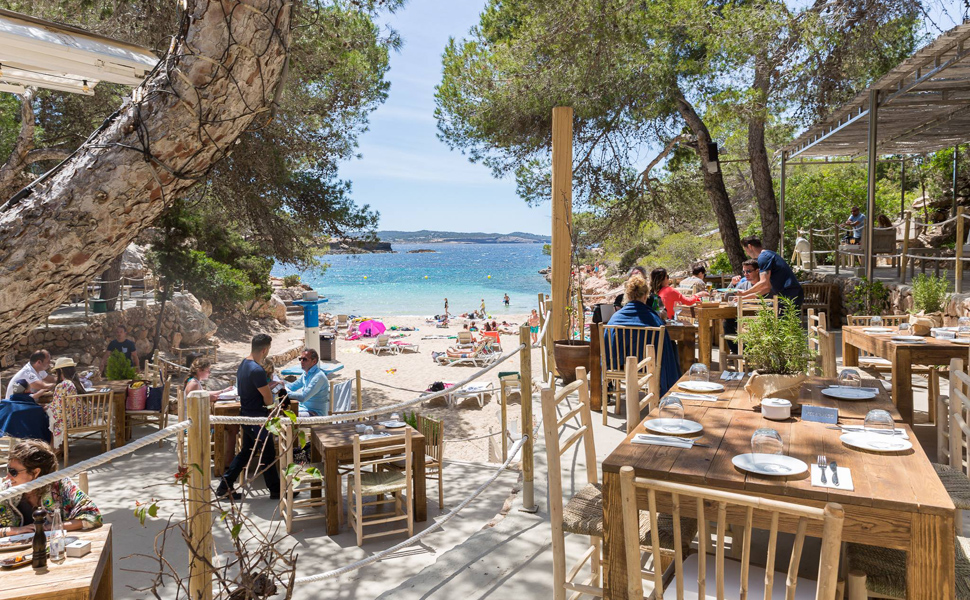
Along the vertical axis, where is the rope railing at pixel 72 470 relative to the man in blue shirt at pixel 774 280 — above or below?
below

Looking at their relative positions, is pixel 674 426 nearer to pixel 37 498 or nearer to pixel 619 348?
pixel 37 498

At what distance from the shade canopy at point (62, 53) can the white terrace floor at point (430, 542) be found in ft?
6.43

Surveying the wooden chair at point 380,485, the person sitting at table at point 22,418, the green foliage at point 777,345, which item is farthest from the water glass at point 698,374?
the person sitting at table at point 22,418

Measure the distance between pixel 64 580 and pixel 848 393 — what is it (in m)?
3.23

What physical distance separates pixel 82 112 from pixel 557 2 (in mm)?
6633

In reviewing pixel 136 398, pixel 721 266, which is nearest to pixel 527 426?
pixel 136 398

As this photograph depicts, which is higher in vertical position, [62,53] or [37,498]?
[62,53]

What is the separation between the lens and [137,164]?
7.20 feet

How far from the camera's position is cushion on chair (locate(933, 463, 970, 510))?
8.13 feet

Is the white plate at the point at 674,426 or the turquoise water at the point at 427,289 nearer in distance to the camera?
the white plate at the point at 674,426

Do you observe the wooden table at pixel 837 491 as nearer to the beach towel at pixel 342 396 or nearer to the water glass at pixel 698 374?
the water glass at pixel 698 374

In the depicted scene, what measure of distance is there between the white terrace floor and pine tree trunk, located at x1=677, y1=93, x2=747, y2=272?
611cm

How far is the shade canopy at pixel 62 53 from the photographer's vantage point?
8.23 feet

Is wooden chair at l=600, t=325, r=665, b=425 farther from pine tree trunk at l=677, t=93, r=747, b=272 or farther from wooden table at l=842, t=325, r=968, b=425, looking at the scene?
pine tree trunk at l=677, t=93, r=747, b=272
